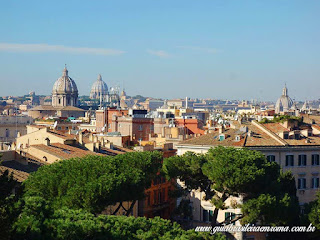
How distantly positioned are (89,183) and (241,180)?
7.21 m

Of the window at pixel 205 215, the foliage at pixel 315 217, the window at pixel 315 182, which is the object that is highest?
the window at pixel 315 182

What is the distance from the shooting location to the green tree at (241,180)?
113ft

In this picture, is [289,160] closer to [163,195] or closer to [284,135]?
[284,135]

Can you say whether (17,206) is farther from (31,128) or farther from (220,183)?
(31,128)

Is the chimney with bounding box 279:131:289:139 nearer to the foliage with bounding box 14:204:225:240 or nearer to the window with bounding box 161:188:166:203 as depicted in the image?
the window with bounding box 161:188:166:203

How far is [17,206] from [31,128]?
50.2 metres

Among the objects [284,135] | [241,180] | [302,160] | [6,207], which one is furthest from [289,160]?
[6,207]

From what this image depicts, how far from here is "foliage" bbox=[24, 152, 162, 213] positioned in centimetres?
3067

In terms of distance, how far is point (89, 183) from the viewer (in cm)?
3119

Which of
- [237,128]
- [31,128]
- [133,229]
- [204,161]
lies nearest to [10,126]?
[31,128]

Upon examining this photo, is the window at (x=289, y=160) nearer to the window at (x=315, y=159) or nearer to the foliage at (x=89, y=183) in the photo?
the window at (x=315, y=159)

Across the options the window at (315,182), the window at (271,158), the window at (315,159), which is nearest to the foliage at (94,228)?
the window at (271,158)

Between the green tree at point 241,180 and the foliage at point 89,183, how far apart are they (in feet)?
7.66

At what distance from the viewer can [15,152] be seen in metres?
38.8
